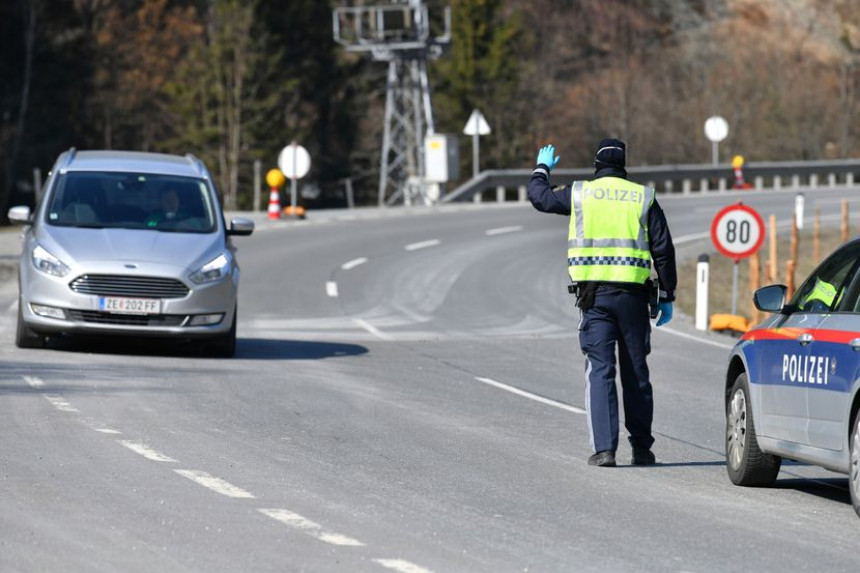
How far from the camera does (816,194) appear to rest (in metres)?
54.2

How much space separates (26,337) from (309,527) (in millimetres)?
9050

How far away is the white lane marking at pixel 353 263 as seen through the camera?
29631 mm

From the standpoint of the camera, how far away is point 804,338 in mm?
9273

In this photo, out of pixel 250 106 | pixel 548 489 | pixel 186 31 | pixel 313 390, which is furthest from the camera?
pixel 186 31

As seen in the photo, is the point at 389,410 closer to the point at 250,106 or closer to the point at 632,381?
the point at 632,381

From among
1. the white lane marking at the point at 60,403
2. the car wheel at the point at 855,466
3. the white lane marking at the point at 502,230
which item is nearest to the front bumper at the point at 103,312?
the white lane marking at the point at 60,403

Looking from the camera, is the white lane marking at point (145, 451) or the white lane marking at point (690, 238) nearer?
the white lane marking at point (145, 451)

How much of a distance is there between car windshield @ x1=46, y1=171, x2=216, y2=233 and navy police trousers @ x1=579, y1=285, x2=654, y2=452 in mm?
7221

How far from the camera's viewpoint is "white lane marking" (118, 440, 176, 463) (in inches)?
390

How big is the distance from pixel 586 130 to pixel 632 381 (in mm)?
77850

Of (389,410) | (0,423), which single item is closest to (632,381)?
(389,410)

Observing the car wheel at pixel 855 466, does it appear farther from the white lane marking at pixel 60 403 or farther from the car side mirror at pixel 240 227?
the car side mirror at pixel 240 227

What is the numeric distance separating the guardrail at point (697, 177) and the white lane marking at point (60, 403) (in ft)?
123

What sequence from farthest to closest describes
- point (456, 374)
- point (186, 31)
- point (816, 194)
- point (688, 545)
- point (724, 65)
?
1. point (724, 65)
2. point (186, 31)
3. point (816, 194)
4. point (456, 374)
5. point (688, 545)
